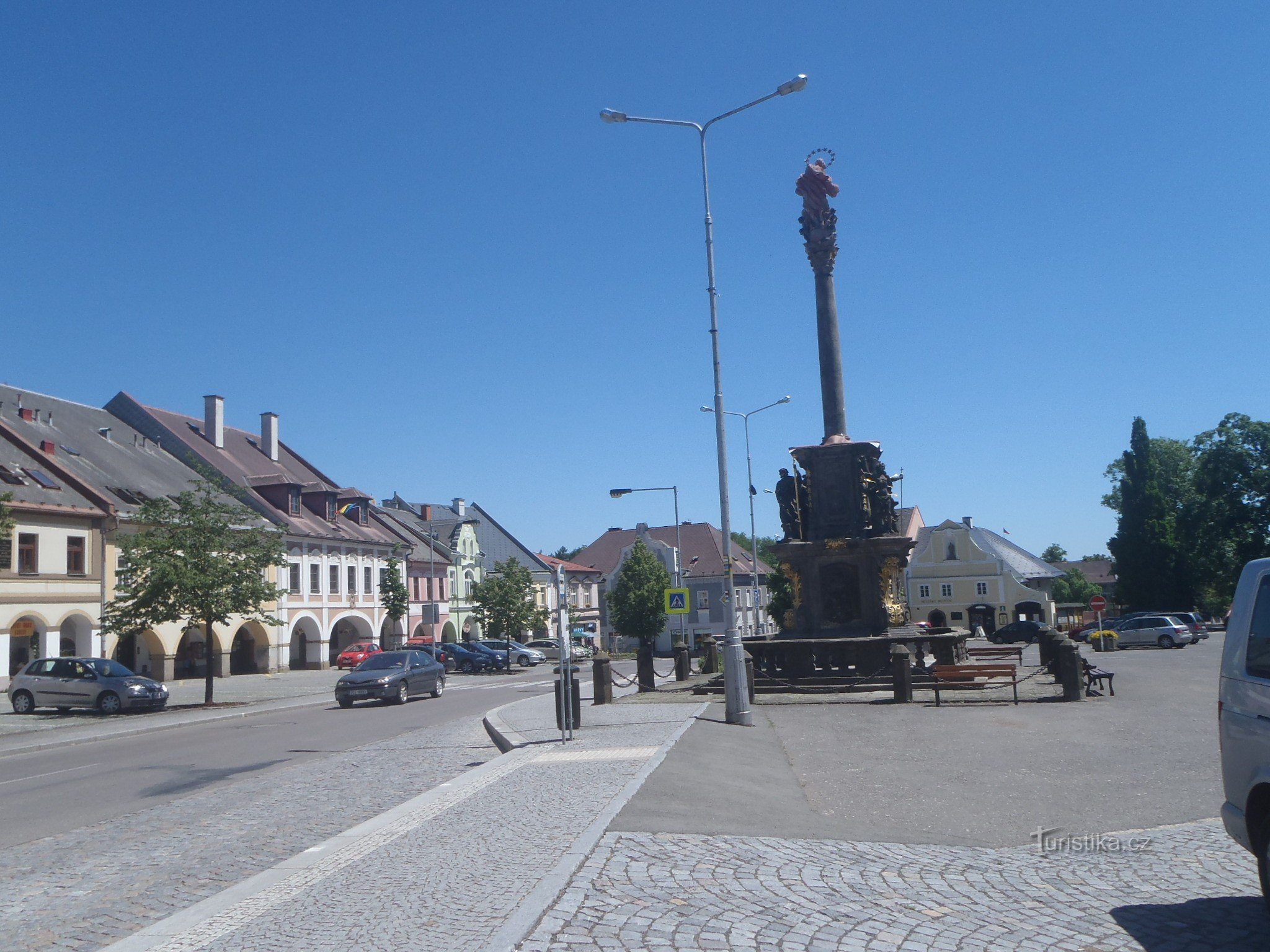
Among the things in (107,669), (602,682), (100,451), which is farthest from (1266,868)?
(100,451)

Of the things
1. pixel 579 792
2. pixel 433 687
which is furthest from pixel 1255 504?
pixel 579 792

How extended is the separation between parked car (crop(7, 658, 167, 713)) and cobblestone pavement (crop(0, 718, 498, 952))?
1489 cm

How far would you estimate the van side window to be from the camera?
592 centimetres

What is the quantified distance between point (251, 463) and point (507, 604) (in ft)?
58.3

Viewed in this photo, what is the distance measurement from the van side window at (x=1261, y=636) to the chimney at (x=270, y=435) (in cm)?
6091

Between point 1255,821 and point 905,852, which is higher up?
point 1255,821

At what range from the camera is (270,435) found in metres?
62.1

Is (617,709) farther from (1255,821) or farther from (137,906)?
(1255,821)

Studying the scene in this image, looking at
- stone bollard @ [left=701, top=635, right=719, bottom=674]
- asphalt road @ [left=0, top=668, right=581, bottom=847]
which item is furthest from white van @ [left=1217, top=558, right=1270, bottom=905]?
stone bollard @ [left=701, top=635, right=719, bottom=674]

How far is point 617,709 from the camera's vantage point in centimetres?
2047

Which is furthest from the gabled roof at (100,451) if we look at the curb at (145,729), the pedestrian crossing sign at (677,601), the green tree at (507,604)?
the pedestrian crossing sign at (677,601)

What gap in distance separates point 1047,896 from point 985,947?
1346 mm

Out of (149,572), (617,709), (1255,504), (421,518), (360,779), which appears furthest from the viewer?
(421,518)

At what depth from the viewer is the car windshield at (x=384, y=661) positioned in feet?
96.4
